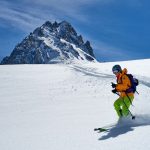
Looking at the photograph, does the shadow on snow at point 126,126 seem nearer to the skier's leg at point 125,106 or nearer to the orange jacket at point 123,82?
the skier's leg at point 125,106

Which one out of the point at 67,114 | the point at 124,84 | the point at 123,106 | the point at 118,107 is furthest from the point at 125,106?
the point at 67,114

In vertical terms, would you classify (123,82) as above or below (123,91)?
above

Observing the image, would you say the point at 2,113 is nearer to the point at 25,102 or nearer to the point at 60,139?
the point at 25,102

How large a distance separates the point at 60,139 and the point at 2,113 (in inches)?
173

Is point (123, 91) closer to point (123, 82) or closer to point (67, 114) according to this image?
point (123, 82)

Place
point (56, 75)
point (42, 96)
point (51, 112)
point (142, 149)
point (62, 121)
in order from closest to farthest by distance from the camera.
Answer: point (142, 149), point (62, 121), point (51, 112), point (42, 96), point (56, 75)

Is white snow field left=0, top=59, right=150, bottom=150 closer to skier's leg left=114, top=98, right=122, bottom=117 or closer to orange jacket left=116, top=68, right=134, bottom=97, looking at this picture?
skier's leg left=114, top=98, right=122, bottom=117

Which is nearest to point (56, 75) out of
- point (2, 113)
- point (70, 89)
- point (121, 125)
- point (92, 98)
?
point (70, 89)

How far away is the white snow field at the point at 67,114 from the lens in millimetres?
8055

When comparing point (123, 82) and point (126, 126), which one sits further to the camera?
point (123, 82)

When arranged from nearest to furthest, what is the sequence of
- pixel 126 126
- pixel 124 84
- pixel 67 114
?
pixel 126 126, pixel 124 84, pixel 67 114

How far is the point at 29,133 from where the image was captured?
9.34 meters

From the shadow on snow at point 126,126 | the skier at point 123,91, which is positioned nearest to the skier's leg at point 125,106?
the skier at point 123,91

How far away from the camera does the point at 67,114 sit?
11430 millimetres
